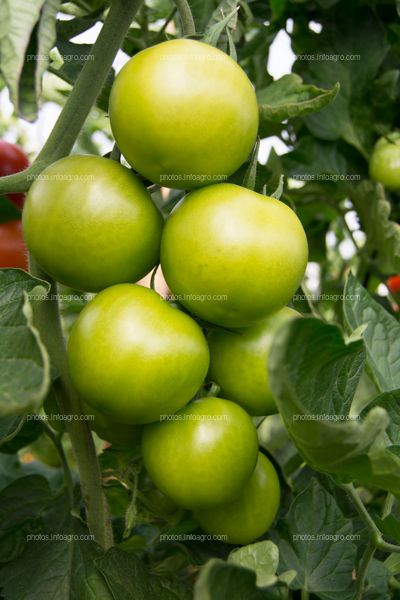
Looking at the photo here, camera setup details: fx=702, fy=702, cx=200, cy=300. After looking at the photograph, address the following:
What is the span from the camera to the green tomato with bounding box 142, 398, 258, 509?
58 cm

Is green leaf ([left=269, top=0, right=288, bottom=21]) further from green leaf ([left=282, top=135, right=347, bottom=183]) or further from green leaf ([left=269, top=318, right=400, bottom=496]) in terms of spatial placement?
green leaf ([left=269, top=318, right=400, bottom=496])

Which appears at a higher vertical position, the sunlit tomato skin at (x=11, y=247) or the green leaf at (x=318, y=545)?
the sunlit tomato skin at (x=11, y=247)

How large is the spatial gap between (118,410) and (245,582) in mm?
163

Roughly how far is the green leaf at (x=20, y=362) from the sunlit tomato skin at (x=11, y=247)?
Answer: 1.37ft

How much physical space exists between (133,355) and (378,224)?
646mm

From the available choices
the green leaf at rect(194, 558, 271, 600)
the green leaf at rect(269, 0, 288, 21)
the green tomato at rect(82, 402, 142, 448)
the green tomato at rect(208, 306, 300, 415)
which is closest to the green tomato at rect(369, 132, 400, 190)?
the green leaf at rect(269, 0, 288, 21)

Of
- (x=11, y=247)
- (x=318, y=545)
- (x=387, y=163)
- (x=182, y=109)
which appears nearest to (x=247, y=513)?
(x=318, y=545)

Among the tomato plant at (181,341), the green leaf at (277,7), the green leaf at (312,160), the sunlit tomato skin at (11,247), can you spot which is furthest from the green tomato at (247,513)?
the green leaf at (277,7)

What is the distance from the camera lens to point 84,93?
1.94 feet

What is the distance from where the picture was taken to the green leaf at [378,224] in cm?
104

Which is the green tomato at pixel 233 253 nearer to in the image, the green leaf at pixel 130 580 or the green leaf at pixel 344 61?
the green leaf at pixel 130 580

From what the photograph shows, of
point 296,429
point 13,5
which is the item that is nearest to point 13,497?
point 296,429

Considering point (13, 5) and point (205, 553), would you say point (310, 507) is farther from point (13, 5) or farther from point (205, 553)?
point (13, 5)

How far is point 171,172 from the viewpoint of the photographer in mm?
591
